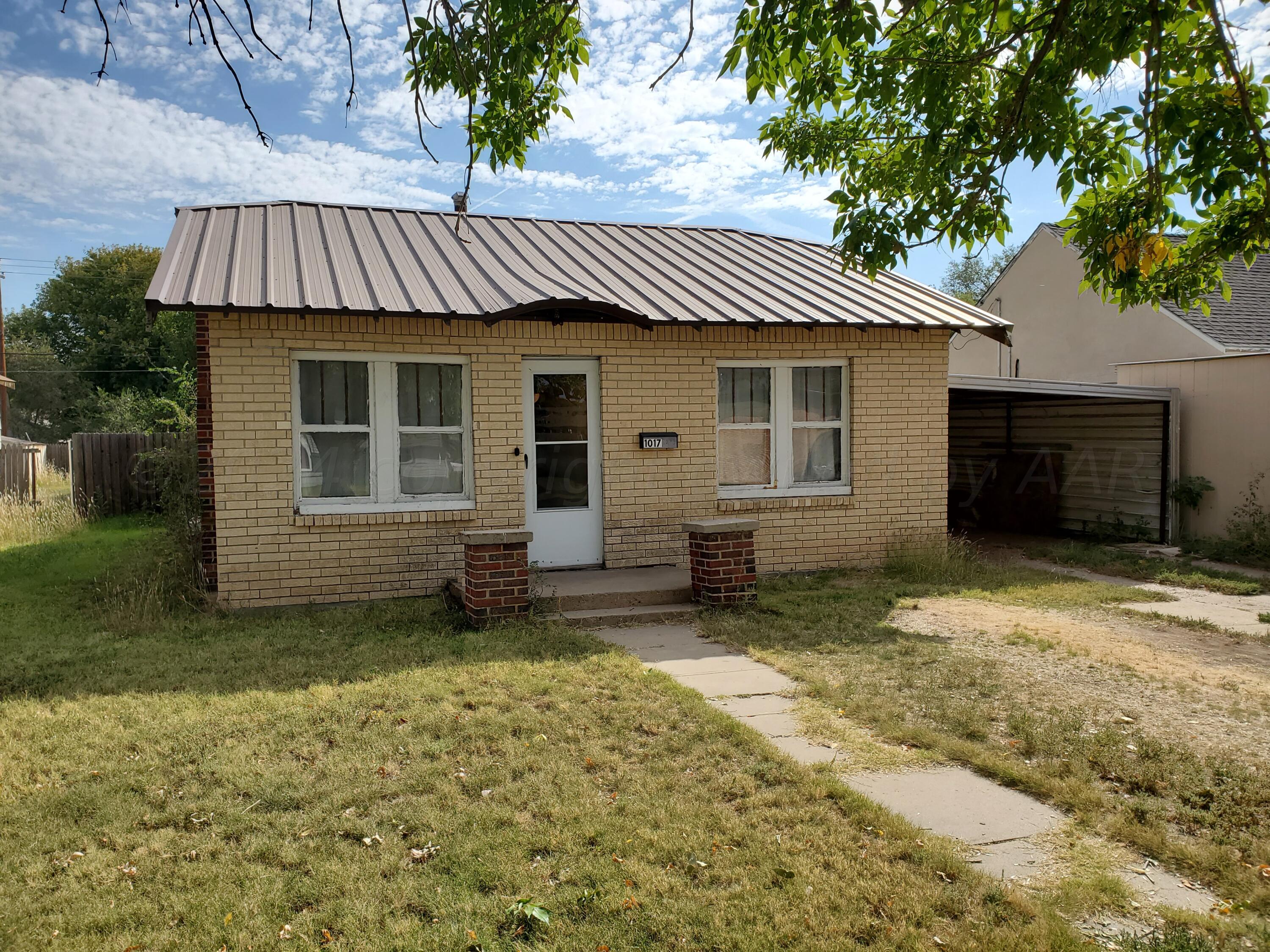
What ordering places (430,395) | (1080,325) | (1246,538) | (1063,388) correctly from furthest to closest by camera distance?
1. (1080,325)
2. (1063,388)
3. (1246,538)
4. (430,395)

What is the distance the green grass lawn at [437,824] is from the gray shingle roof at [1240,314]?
14.4 m

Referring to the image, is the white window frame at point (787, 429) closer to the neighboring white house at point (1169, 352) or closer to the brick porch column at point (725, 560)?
the brick porch column at point (725, 560)

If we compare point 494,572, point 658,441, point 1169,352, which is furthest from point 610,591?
point 1169,352

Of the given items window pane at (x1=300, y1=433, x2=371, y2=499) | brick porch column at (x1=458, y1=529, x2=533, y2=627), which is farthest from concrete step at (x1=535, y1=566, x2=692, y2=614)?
window pane at (x1=300, y1=433, x2=371, y2=499)

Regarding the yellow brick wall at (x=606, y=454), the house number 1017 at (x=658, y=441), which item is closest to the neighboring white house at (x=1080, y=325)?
the yellow brick wall at (x=606, y=454)

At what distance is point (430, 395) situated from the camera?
9.02m

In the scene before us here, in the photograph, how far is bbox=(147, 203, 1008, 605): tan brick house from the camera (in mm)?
8367

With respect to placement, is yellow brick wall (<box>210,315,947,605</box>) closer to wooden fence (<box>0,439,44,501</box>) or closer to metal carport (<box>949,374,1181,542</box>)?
metal carport (<box>949,374,1181,542</box>)

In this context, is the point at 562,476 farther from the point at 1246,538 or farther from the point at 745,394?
the point at 1246,538

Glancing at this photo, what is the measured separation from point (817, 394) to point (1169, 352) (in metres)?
10.2

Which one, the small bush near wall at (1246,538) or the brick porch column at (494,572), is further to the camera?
the small bush near wall at (1246,538)

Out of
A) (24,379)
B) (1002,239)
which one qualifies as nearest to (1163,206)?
(1002,239)

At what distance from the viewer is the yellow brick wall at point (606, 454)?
8.31 m

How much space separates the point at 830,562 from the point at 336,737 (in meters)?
6.72
